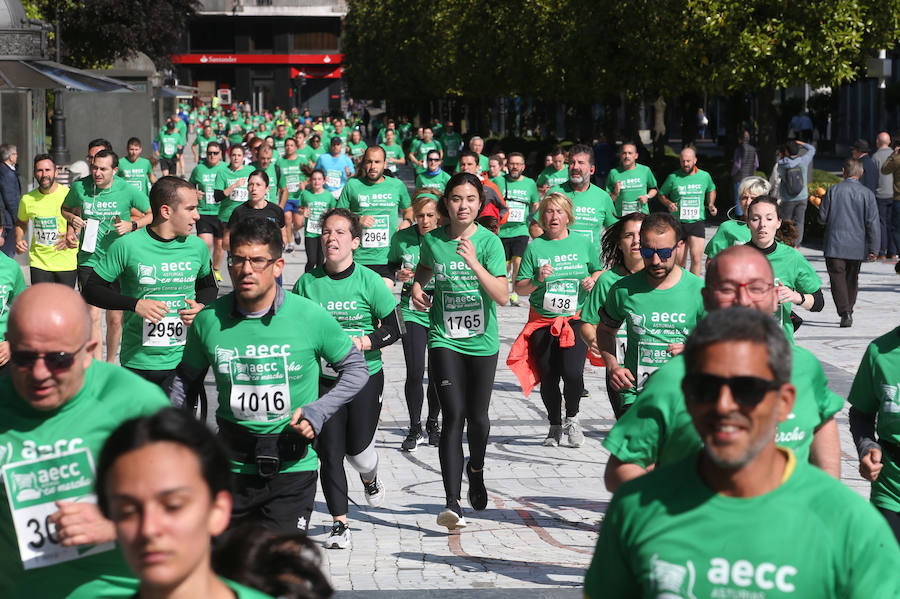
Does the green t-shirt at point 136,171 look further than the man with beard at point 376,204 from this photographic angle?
Yes

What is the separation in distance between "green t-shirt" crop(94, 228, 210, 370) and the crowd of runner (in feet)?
0.04

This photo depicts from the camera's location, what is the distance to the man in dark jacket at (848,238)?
1584 centimetres

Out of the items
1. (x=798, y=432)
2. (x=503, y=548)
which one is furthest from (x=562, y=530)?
(x=798, y=432)

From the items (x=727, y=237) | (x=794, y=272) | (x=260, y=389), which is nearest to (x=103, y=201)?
(x=727, y=237)

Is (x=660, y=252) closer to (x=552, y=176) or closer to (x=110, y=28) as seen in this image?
(x=552, y=176)

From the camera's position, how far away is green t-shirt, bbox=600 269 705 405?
20.6ft

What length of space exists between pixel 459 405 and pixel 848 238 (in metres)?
8.98

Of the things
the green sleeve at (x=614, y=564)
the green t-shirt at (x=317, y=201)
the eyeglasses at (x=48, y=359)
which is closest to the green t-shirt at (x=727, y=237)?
the eyeglasses at (x=48, y=359)

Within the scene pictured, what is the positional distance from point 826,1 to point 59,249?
17.1 meters

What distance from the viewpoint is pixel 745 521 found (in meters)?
2.99

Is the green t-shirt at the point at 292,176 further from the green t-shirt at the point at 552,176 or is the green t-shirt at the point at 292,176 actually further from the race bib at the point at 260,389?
the race bib at the point at 260,389

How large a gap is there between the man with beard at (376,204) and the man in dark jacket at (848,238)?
16.1ft

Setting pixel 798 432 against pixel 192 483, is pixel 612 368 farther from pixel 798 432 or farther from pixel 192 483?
pixel 192 483

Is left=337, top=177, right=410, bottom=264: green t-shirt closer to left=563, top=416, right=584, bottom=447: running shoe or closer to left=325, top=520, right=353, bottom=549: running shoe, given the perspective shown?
left=563, top=416, right=584, bottom=447: running shoe
